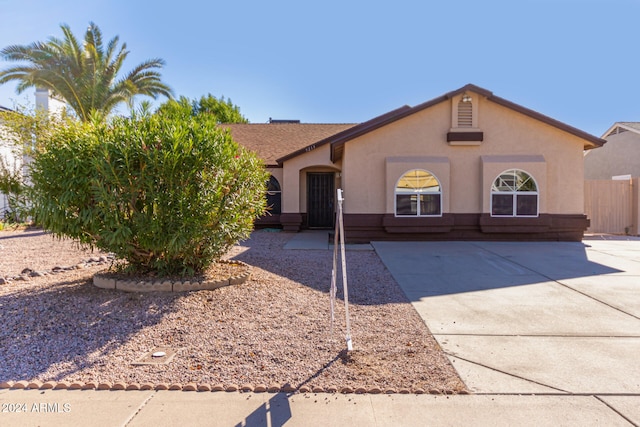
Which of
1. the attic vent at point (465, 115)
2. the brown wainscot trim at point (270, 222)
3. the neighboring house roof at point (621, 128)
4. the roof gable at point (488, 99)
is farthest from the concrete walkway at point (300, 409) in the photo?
the neighboring house roof at point (621, 128)

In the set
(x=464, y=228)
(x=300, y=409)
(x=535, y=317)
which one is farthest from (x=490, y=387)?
(x=464, y=228)

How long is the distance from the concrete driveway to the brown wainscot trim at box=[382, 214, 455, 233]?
203 centimetres

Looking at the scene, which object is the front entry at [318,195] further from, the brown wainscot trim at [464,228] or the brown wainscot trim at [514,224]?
the brown wainscot trim at [514,224]

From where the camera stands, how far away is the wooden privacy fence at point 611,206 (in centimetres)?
1559

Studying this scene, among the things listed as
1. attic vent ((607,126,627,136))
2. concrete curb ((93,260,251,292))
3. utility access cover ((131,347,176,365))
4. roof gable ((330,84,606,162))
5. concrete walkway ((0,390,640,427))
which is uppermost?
attic vent ((607,126,627,136))

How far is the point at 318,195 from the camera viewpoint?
17.7 meters

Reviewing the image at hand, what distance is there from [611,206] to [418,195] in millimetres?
8778

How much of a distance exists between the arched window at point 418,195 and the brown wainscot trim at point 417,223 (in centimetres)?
18

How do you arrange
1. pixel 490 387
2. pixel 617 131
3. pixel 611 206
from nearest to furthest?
pixel 490 387 < pixel 611 206 < pixel 617 131

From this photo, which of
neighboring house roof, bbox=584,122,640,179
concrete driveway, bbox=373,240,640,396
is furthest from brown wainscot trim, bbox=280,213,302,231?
neighboring house roof, bbox=584,122,640,179

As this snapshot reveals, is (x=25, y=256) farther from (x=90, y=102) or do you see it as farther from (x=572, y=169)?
(x=572, y=169)

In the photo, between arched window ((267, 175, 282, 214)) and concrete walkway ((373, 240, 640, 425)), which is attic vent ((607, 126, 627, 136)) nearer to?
concrete walkway ((373, 240, 640, 425))

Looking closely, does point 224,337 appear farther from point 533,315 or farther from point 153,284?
point 533,315

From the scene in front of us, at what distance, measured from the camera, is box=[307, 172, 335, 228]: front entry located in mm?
17594
